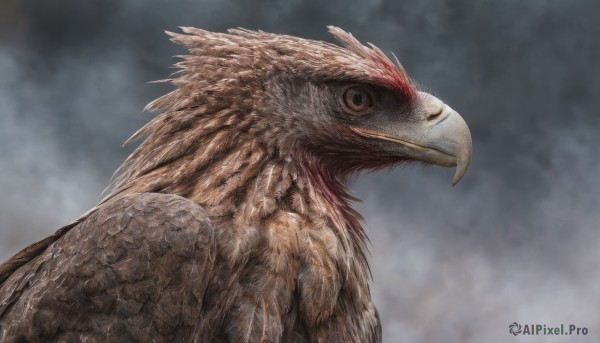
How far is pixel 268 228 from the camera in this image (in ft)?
19.4

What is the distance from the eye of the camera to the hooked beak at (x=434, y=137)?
673 cm

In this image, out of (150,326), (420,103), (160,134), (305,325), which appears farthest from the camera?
(420,103)

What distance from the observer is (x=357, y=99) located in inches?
268

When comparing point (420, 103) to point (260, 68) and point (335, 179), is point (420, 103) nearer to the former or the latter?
point (335, 179)

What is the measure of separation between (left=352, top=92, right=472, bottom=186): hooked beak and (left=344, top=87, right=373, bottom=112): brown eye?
6.7 inches

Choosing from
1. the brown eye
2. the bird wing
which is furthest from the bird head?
the bird wing

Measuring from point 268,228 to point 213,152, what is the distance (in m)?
0.72

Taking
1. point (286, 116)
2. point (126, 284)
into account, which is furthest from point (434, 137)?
point (126, 284)

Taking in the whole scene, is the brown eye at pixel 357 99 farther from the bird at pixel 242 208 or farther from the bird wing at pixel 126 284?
the bird wing at pixel 126 284

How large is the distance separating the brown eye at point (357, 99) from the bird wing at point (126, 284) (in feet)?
5.70

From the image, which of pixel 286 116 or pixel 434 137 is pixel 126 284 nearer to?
pixel 286 116

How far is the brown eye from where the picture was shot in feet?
22.2

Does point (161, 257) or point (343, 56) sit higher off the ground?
point (343, 56)

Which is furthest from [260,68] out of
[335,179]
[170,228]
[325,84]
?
[170,228]
